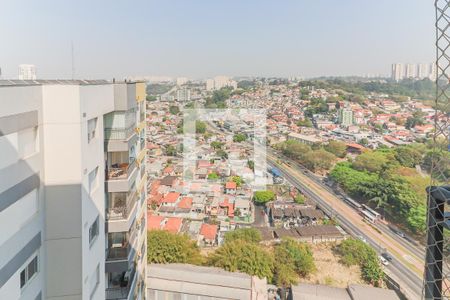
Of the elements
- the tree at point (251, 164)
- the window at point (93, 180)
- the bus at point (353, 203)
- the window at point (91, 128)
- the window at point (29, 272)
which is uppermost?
the window at point (91, 128)

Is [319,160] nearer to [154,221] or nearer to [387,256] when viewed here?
[387,256]

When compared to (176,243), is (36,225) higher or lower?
higher

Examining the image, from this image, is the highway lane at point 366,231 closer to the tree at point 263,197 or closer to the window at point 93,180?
the tree at point 263,197

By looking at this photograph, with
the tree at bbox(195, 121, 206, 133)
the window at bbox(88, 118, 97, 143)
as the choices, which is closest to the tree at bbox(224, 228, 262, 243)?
the window at bbox(88, 118, 97, 143)

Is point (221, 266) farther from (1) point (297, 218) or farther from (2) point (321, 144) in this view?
(2) point (321, 144)

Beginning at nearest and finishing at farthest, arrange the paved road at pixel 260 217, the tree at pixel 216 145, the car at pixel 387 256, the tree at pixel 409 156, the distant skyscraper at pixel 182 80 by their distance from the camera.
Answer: the car at pixel 387 256, the paved road at pixel 260 217, the tree at pixel 409 156, the tree at pixel 216 145, the distant skyscraper at pixel 182 80

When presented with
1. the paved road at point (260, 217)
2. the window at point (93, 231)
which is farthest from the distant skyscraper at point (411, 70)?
the window at point (93, 231)

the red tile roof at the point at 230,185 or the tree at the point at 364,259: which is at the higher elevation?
the red tile roof at the point at 230,185

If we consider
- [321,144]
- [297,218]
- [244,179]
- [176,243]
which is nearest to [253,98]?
[321,144]

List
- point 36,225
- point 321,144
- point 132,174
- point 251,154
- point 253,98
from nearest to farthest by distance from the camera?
point 36,225, point 132,174, point 251,154, point 321,144, point 253,98
